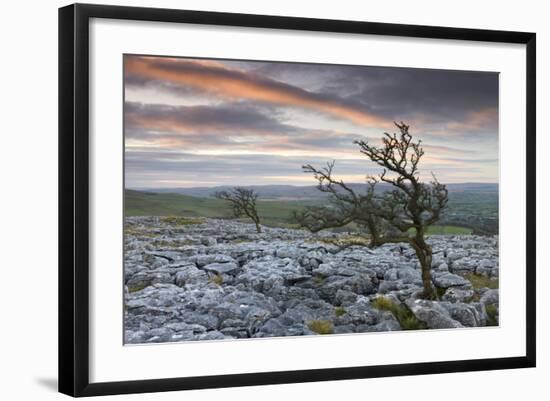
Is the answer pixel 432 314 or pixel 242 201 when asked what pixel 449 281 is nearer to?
pixel 432 314

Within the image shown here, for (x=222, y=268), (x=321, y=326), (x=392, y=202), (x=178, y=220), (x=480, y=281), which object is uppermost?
(x=392, y=202)

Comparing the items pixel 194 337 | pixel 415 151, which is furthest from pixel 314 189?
pixel 194 337

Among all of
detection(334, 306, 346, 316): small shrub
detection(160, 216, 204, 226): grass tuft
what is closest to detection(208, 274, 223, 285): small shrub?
detection(160, 216, 204, 226): grass tuft

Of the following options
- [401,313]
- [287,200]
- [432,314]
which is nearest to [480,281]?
[432,314]

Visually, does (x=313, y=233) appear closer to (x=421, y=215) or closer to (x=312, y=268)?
(x=312, y=268)

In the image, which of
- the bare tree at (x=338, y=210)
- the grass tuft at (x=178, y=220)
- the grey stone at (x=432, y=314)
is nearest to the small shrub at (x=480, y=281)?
the grey stone at (x=432, y=314)

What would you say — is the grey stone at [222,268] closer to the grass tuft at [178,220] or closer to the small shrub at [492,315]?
the grass tuft at [178,220]
